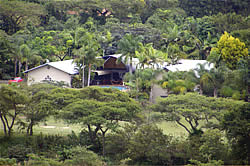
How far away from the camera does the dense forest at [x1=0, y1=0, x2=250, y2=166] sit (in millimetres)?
16875

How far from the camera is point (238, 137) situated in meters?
15.8

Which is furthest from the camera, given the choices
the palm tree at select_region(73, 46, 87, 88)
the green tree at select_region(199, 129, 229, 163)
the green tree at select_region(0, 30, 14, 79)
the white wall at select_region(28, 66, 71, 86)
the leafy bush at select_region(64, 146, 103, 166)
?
the green tree at select_region(0, 30, 14, 79)

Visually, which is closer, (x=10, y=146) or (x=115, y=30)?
(x=10, y=146)

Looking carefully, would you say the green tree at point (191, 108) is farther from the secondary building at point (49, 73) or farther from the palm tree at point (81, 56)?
the secondary building at point (49, 73)

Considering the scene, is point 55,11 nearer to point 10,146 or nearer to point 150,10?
point 150,10

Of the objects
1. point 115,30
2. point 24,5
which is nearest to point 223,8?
point 115,30

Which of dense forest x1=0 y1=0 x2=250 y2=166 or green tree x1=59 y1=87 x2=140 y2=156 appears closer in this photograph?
dense forest x1=0 y1=0 x2=250 y2=166

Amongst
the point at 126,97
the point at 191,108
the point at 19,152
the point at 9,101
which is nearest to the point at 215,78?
the point at 191,108

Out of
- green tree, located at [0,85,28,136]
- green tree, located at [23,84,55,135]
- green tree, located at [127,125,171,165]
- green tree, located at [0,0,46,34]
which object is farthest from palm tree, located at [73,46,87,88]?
green tree, located at [0,0,46,34]

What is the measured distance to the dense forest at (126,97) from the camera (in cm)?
1688

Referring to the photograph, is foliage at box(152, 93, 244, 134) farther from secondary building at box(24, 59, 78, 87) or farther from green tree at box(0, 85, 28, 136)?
secondary building at box(24, 59, 78, 87)

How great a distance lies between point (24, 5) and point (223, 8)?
28.1 m

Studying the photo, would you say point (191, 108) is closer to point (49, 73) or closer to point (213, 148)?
point (213, 148)

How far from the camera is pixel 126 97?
20672 mm
